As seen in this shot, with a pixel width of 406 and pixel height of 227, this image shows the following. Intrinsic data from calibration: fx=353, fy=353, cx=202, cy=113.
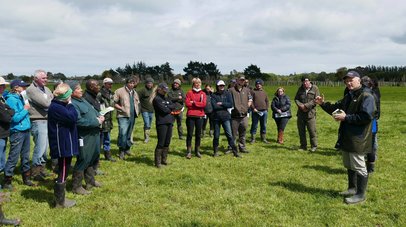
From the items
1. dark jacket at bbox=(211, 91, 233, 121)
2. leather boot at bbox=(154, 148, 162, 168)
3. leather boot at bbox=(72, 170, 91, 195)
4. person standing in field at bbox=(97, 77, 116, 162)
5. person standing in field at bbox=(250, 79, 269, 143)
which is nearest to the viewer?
leather boot at bbox=(72, 170, 91, 195)

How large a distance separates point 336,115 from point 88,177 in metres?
5.13

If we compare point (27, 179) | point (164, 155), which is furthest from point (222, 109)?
point (27, 179)

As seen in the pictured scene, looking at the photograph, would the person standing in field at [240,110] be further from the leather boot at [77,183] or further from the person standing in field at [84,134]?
the leather boot at [77,183]

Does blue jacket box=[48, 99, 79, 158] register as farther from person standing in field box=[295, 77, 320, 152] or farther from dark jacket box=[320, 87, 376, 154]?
person standing in field box=[295, 77, 320, 152]

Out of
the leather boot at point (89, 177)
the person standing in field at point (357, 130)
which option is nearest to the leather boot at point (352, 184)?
the person standing in field at point (357, 130)

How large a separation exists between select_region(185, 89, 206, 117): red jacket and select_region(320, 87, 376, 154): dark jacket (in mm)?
4459

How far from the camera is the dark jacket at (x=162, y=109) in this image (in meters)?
9.24

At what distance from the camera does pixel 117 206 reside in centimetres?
651

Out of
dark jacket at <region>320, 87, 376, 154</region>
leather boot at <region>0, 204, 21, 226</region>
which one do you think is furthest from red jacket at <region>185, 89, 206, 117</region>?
leather boot at <region>0, 204, 21, 226</region>

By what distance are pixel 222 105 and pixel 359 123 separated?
470 cm

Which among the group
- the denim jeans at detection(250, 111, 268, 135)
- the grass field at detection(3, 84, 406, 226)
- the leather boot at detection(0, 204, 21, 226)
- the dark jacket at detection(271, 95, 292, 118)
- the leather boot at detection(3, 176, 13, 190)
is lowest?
the grass field at detection(3, 84, 406, 226)

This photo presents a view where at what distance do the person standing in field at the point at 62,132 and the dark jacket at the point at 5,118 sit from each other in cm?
98

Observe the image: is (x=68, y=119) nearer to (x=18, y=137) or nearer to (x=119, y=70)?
(x=18, y=137)

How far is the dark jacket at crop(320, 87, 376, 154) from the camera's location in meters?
6.39
